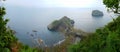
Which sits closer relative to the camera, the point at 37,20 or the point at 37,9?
the point at 37,20

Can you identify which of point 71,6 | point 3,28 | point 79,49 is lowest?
point 71,6

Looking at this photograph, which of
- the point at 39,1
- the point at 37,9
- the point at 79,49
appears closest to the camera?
the point at 79,49

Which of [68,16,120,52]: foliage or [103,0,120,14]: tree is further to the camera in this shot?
[103,0,120,14]: tree

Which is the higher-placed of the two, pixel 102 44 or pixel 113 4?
pixel 113 4

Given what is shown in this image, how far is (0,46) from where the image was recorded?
480 inches

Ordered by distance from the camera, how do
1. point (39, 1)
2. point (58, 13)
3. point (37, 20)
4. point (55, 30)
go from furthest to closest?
1. point (39, 1)
2. point (58, 13)
3. point (37, 20)
4. point (55, 30)

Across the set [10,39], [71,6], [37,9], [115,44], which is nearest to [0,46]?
[10,39]

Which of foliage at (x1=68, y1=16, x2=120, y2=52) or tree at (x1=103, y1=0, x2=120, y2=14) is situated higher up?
tree at (x1=103, y1=0, x2=120, y2=14)

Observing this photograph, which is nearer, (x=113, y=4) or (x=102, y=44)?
(x=102, y=44)

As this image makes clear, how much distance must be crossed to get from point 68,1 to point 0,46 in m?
89.7

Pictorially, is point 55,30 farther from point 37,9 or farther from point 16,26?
point 37,9

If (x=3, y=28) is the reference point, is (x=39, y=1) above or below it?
below

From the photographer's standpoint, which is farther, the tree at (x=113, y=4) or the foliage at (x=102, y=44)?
the tree at (x=113, y=4)

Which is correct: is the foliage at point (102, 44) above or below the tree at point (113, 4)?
below
